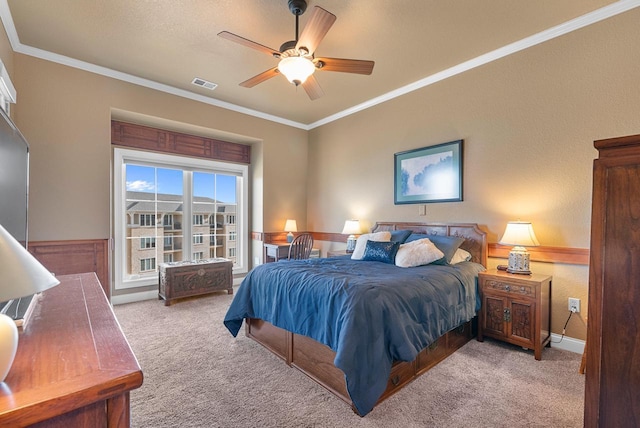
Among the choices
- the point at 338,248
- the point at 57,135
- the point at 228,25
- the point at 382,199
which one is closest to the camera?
the point at 228,25

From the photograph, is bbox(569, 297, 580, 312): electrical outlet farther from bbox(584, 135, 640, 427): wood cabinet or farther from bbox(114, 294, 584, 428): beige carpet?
bbox(584, 135, 640, 427): wood cabinet

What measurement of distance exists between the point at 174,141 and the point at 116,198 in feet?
3.82

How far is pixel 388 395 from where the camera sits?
195 centimetres

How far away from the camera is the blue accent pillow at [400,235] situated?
3608 mm

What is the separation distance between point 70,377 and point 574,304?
350 centimetres

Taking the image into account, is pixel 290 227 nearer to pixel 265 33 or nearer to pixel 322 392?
pixel 265 33

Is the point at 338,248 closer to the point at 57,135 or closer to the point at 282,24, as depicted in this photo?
the point at 282,24

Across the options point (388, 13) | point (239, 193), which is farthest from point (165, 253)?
point (388, 13)

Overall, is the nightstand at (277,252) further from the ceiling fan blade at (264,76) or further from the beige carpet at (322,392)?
the ceiling fan blade at (264,76)

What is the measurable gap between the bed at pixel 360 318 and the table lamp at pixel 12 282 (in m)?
1.43

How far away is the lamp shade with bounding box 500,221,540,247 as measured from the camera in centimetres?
264

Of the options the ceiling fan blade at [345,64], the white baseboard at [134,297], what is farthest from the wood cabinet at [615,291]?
the white baseboard at [134,297]

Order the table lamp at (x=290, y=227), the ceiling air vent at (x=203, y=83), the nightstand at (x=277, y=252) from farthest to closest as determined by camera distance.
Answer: the table lamp at (x=290, y=227) → the nightstand at (x=277, y=252) → the ceiling air vent at (x=203, y=83)

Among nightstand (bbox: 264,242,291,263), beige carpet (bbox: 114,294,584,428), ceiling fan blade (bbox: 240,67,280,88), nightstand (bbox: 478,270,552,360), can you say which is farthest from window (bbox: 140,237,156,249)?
nightstand (bbox: 478,270,552,360)
